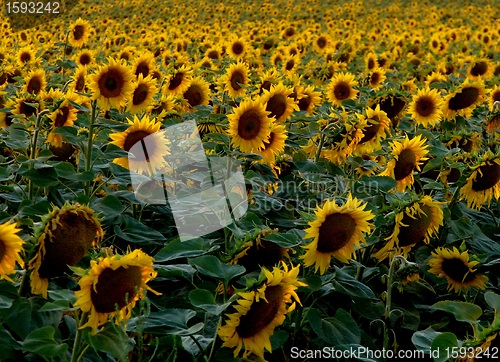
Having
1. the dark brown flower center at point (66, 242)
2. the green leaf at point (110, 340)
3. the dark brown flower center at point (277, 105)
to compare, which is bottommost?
the dark brown flower center at point (277, 105)

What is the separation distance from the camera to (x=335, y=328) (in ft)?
6.92

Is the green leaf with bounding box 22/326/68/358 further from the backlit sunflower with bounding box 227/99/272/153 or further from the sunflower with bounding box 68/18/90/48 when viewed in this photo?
the sunflower with bounding box 68/18/90/48

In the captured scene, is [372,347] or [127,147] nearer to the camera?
[372,347]

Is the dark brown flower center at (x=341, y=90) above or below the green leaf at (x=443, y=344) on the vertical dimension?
below

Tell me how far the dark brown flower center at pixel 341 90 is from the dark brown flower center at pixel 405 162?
168cm

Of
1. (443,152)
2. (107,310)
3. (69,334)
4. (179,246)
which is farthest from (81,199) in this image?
(443,152)

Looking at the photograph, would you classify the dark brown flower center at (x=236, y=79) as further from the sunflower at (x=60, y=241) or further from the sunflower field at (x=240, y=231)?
the sunflower at (x=60, y=241)

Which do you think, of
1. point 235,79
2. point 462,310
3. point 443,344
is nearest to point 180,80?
point 235,79

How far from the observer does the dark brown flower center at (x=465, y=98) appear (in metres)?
4.15

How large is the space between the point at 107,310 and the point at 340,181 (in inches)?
66.3

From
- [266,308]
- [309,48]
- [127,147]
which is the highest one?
[266,308]

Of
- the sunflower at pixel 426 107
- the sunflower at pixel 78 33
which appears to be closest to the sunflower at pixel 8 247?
the sunflower at pixel 426 107

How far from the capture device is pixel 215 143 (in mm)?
3123

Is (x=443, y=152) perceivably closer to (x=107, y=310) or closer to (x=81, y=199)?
(x=81, y=199)
